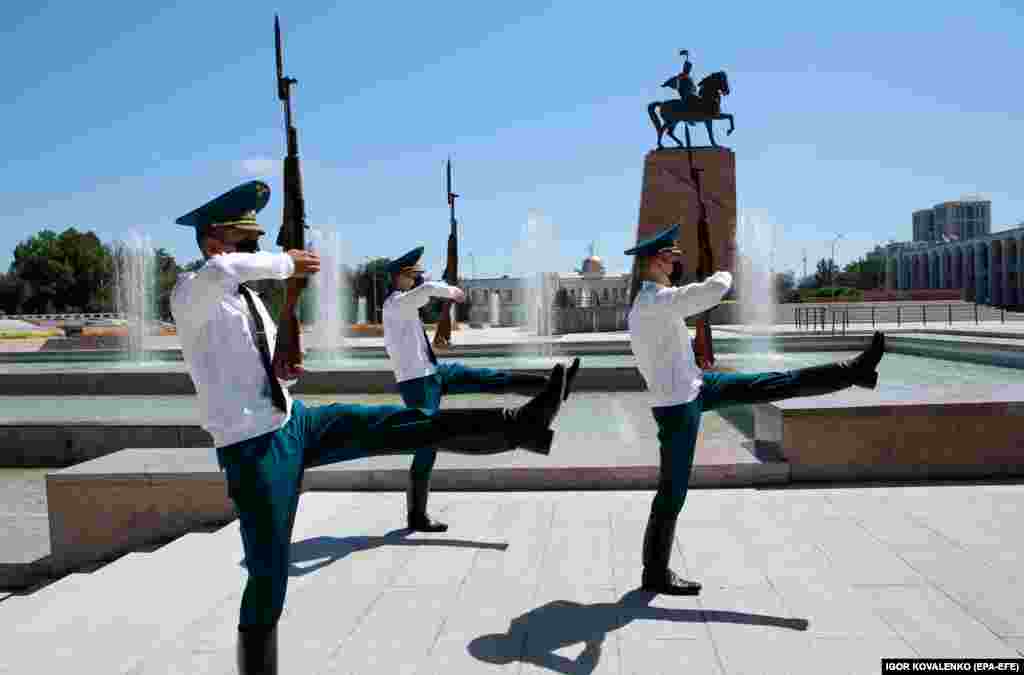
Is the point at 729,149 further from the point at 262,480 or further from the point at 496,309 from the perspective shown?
the point at 262,480

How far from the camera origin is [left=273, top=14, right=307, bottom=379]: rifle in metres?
4.78

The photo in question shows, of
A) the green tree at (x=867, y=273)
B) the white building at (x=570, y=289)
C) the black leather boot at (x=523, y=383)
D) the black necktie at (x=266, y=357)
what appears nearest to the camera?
the black necktie at (x=266, y=357)

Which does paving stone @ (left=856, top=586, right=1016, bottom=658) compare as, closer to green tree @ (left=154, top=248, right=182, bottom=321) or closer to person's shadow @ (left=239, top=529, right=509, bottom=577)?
person's shadow @ (left=239, top=529, right=509, bottom=577)

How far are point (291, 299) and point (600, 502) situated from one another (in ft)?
8.34

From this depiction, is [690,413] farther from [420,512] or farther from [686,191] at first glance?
[686,191]

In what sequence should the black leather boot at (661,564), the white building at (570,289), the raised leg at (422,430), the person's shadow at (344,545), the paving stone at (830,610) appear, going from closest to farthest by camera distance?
1. the raised leg at (422,430)
2. the paving stone at (830,610)
3. the black leather boot at (661,564)
4. the person's shadow at (344,545)
5. the white building at (570,289)

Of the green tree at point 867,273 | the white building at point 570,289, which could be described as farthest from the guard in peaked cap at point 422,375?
the green tree at point 867,273

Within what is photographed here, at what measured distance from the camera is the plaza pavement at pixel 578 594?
3197mm

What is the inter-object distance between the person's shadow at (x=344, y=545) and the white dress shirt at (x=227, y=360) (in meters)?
1.93

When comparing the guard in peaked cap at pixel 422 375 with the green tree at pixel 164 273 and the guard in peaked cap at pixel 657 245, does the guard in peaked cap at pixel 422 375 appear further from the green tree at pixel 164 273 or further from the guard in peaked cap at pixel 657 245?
the green tree at pixel 164 273

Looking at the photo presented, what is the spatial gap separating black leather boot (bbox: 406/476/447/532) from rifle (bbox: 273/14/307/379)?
1.06 m

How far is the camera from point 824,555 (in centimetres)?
430

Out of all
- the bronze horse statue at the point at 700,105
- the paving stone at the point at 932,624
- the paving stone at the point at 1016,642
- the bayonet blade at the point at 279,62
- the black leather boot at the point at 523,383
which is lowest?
the paving stone at the point at 932,624

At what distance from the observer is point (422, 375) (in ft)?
16.3
